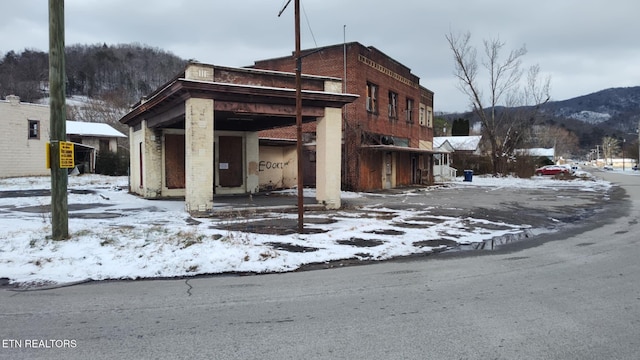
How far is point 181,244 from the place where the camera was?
851 centimetres

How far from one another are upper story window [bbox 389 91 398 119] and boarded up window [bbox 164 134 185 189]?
559 inches

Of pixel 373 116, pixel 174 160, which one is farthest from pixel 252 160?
pixel 373 116

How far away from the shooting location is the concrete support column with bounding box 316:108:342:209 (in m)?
15.6

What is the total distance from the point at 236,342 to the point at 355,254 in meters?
4.60

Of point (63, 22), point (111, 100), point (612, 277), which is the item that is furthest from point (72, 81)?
point (612, 277)

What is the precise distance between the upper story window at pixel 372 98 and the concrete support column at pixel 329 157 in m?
9.90

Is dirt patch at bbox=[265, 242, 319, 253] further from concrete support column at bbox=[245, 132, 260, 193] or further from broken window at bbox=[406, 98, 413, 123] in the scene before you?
broken window at bbox=[406, 98, 413, 123]

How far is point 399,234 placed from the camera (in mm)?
10641

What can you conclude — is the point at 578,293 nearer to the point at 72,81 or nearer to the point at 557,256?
the point at 557,256

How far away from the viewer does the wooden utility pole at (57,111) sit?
27.6ft

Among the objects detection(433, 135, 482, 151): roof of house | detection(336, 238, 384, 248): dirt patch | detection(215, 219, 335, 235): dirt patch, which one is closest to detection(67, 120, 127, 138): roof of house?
detection(215, 219, 335, 235): dirt patch

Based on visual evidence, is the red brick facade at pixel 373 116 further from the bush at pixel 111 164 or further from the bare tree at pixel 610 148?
the bare tree at pixel 610 148

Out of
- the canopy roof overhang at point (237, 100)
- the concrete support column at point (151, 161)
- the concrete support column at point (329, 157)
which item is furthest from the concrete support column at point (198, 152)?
the concrete support column at point (151, 161)

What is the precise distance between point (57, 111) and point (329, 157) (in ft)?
29.5
